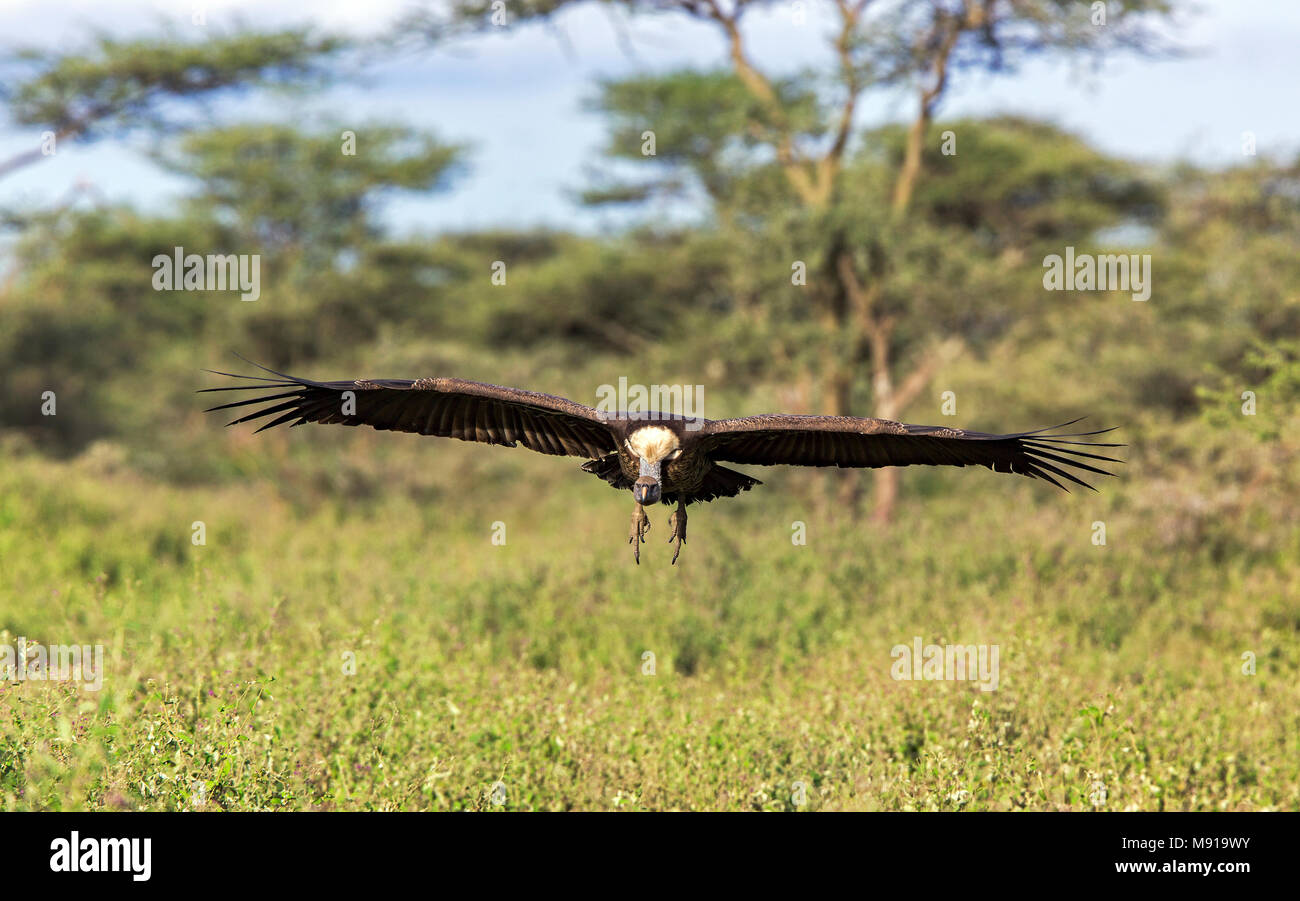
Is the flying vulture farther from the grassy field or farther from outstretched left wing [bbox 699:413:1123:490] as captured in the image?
the grassy field

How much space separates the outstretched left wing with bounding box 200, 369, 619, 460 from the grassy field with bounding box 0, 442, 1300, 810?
141 cm

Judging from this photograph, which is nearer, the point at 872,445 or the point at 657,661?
the point at 872,445

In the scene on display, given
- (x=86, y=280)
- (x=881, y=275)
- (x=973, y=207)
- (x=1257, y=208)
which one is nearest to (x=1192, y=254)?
(x=1257, y=208)

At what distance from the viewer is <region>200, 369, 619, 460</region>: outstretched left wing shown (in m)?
5.47

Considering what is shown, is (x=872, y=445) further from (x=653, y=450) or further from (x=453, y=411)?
(x=453, y=411)

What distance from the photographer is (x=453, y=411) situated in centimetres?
628

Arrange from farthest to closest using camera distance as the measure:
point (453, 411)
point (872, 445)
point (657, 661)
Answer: point (657, 661)
point (453, 411)
point (872, 445)

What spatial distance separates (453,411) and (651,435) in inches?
52.5

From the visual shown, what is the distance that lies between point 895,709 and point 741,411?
8.51 m

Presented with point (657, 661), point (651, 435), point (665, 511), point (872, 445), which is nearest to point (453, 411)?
point (651, 435)

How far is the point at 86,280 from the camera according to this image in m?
23.6

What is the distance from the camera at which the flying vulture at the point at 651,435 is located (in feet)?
17.9

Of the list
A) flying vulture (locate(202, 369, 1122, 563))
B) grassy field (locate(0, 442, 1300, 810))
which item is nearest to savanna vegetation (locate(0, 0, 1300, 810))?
grassy field (locate(0, 442, 1300, 810))
